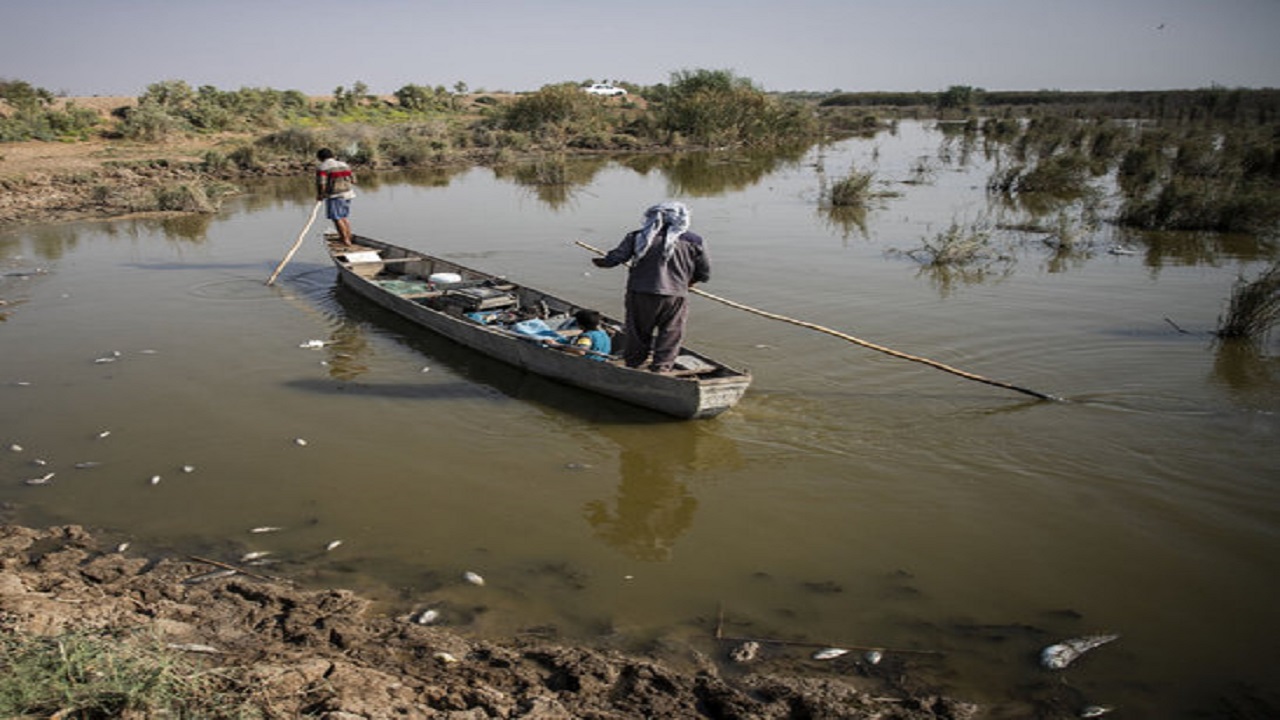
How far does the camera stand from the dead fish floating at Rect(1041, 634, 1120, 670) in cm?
395

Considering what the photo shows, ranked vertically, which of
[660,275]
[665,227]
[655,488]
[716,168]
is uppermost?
[716,168]

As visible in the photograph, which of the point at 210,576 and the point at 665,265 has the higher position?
the point at 665,265

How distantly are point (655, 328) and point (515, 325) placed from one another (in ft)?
6.42

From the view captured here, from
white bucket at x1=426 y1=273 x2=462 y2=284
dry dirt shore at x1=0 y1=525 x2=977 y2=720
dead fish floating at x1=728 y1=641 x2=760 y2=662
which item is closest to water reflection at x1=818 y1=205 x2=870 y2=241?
white bucket at x1=426 y1=273 x2=462 y2=284

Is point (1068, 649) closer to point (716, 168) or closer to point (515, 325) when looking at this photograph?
point (515, 325)

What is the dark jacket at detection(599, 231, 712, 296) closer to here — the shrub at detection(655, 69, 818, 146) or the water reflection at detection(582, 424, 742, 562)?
the water reflection at detection(582, 424, 742, 562)

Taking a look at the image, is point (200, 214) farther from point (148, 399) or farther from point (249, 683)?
point (249, 683)

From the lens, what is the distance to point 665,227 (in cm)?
643

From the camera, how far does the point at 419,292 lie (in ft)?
34.0

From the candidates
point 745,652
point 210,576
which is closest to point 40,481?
point 210,576

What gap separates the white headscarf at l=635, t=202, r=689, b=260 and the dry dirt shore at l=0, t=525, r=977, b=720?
337 cm

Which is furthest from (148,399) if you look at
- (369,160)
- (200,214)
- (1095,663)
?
(369,160)

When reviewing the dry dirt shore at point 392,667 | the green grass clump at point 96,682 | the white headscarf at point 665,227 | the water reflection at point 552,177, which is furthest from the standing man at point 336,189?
the green grass clump at point 96,682

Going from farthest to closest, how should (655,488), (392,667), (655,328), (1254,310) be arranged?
(1254,310) < (655,328) < (655,488) < (392,667)
